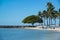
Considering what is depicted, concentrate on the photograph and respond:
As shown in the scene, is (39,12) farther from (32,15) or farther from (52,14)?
(32,15)

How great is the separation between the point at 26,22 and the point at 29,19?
2.47 meters

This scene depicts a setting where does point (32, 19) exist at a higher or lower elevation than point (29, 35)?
higher

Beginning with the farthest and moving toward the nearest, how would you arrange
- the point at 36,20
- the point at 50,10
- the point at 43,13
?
the point at 36,20 < the point at 43,13 < the point at 50,10

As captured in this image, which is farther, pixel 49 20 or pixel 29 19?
pixel 29 19

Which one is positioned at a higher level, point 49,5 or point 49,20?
point 49,5

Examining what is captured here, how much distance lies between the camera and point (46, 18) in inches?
2734

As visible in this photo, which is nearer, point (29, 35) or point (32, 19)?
point (29, 35)

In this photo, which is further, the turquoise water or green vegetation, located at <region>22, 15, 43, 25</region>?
green vegetation, located at <region>22, 15, 43, 25</region>

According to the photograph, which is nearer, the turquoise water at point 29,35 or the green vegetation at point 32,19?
the turquoise water at point 29,35

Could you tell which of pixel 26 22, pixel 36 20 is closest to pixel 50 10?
pixel 36 20

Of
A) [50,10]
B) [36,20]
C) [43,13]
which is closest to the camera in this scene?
[50,10]

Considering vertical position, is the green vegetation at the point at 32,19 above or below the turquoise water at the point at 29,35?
above

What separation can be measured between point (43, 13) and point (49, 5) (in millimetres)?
5968

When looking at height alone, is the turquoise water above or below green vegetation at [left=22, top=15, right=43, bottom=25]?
below
